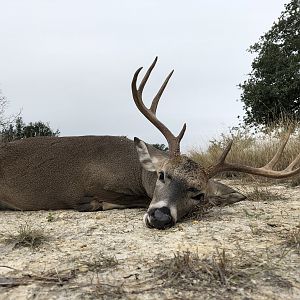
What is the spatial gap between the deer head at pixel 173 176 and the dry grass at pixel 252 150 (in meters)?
3.28

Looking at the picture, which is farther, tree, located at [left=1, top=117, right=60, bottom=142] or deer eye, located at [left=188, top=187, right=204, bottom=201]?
tree, located at [left=1, top=117, right=60, bottom=142]

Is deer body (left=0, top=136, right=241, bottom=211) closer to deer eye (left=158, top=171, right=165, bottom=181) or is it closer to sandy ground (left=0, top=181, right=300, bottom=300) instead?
deer eye (left=158, top=171, right=165, bottom=181)

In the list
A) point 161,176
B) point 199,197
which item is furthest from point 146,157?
point 199,197

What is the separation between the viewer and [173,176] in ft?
13.1

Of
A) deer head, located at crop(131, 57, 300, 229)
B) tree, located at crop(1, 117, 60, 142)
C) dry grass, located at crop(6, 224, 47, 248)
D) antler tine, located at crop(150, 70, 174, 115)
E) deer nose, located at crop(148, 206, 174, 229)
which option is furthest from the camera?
tree, located at crop(1, 117, 60, 142)

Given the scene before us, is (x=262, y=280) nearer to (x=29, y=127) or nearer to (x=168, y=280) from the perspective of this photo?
(x=168, y=280)

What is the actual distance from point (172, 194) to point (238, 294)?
1803 millimetres

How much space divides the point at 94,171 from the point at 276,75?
524 inches

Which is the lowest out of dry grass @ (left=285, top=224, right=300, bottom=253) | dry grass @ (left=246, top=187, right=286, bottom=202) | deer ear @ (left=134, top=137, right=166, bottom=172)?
dry grass @ (left=285, top=224, right=300, bottom=253)

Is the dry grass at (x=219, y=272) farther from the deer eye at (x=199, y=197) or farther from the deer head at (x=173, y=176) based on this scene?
the deer eye at (x=199, y=197)

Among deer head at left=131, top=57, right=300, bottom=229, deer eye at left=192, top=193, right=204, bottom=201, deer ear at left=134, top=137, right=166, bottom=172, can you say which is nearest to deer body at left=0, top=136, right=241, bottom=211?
deer ear at left=134, top=137, right=166, bottom=172

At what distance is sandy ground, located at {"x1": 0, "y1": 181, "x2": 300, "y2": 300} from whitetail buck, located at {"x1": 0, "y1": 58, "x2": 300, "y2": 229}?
59 cm

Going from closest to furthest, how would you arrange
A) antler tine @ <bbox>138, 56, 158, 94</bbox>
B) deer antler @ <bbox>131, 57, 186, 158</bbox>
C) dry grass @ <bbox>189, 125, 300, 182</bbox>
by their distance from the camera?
deer antler @ <bbox>131, 57, 186, 158</bbox> → antler tine @ <bbox>138, 56, 158, 94</bbox> → dry grass @ <bbox>189, 125, 300, 182</bbox>

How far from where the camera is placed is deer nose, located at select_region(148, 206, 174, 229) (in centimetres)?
347
